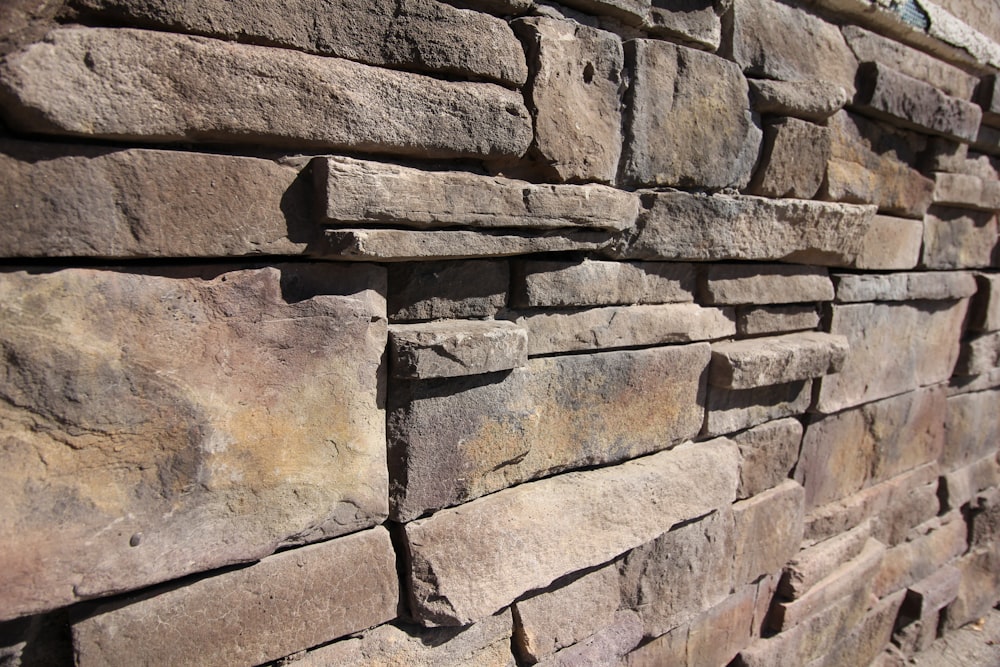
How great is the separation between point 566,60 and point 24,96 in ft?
4.00

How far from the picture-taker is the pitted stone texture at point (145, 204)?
1160mm

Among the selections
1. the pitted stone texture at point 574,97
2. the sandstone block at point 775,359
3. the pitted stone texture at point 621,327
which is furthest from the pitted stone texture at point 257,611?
the sandstone block at point 775,359

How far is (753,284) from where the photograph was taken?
246 cm

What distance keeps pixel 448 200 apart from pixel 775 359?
57.9 inches

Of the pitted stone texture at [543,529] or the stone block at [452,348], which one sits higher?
the stone block at [452,348]

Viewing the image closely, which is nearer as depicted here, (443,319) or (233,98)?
(233,98)

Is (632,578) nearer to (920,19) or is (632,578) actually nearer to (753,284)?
(753,284)

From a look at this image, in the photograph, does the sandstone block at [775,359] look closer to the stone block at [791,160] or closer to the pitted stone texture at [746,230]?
the pitted stone texture at [746,230]

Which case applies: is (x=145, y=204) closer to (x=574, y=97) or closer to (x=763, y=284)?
(x=574, y=97)

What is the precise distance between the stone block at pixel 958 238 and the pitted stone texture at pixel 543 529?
6.11 ft

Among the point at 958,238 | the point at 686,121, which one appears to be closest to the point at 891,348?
the point at 958,238

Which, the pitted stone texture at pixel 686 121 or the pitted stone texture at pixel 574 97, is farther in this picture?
the pitted stone texture at pixel 686 121

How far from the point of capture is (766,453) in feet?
8.68

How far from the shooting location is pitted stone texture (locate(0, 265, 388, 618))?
120cm
